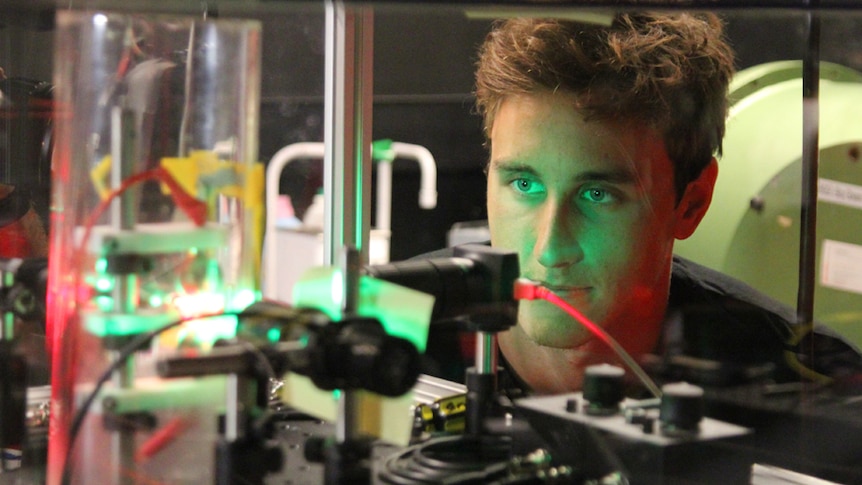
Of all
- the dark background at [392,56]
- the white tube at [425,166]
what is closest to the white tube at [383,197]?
the white tube at [425,166]

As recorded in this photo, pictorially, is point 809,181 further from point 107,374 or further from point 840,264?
point 107,374

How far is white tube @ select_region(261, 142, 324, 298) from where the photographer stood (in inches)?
35.1

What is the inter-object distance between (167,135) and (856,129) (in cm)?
81

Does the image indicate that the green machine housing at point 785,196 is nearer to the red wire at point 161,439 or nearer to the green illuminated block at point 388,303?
the green illuminated block at point 388,303

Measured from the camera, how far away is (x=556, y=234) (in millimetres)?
961

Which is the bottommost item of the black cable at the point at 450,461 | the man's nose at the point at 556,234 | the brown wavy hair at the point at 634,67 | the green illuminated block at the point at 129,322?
the black cable at the point at 450,461

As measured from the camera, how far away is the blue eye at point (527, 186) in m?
0.99

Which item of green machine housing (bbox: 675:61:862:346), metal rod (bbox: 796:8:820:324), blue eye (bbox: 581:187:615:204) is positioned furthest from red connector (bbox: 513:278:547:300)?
metal rod (bbox: 796:8:820:324)

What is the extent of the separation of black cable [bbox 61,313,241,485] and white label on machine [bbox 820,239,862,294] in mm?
765

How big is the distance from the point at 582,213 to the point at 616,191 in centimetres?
5

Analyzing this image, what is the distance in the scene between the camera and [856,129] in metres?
1.11

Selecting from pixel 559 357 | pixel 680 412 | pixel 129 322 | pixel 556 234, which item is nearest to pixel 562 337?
pixel 559 357

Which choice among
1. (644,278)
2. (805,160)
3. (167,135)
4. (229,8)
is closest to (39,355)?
(167,135)

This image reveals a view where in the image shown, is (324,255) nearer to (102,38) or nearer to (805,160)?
(102,38)
